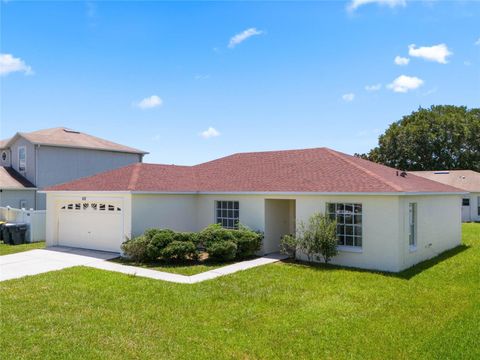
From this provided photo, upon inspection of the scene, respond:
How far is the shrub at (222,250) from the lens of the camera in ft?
45.3

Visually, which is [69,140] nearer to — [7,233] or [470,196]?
[7,233]

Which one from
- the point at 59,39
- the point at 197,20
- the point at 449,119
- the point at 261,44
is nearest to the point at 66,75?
the point at 59,39

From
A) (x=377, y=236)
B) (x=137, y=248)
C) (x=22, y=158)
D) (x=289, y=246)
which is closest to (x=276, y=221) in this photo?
(x=289, y=246)

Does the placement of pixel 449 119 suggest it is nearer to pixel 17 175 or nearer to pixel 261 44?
pixel 261 44

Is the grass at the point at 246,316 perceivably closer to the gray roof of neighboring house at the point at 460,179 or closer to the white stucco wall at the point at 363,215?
the white stucco wall at the point at 363,215

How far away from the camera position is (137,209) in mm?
15391

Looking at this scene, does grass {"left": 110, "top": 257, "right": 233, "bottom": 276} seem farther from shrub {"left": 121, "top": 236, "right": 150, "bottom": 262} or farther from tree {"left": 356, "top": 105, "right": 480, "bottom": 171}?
tree {"left": 356, "top": 105, "right": 480, "bottom": 171}

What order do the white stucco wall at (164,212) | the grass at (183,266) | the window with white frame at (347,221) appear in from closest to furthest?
the grass at (183,266) → the window with white frame at (347,221) → the white stucco wall at (164,212)

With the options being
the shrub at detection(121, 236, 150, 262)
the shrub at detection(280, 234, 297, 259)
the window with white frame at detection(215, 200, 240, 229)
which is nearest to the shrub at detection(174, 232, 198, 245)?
the shrub at detection(121, 236, 150, 262)

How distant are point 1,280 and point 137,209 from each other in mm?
5238

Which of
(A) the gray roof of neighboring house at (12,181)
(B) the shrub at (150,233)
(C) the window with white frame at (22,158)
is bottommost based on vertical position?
(B) the shrub at (150,233)

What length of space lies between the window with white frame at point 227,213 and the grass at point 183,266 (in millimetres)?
2949

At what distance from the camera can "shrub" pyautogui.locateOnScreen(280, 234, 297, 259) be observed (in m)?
14.3

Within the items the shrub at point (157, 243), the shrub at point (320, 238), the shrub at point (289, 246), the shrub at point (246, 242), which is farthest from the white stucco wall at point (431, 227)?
→ the shrub at point (157, 243)
